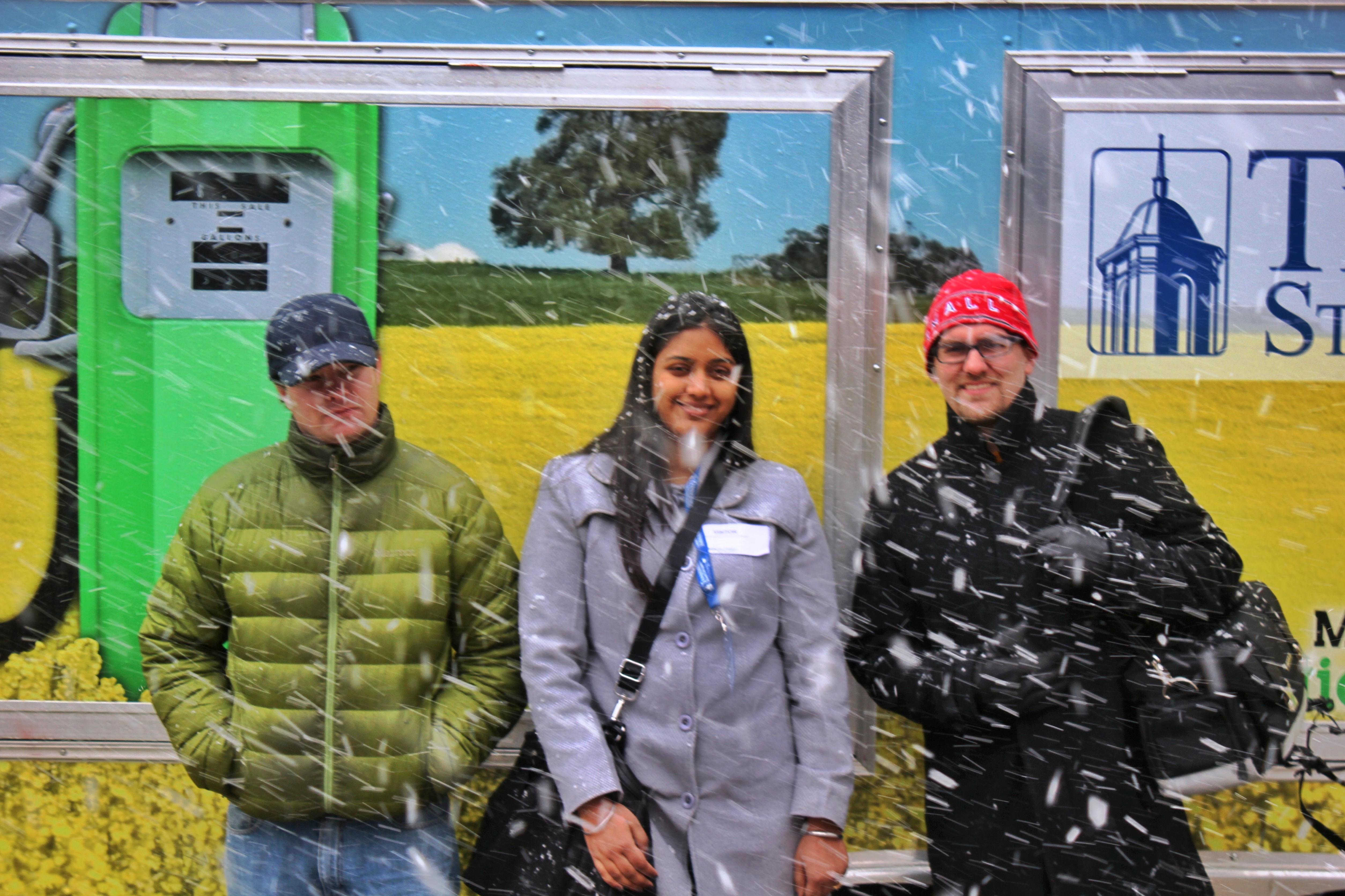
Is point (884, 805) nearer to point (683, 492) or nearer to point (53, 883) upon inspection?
point (683, 492)

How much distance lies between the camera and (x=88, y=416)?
2707mm

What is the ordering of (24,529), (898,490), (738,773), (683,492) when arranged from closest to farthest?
(738,773), (683,492), (898,490), (24,529)

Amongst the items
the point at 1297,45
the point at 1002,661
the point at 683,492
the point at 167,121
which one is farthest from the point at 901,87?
the point at 167,121

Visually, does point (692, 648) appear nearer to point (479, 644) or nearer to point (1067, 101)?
point (479, 644)

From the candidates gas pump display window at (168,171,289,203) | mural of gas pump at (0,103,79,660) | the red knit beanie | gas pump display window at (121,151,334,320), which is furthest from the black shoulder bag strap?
mural of gas pump at (0,103,79,660)

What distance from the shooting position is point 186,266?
269 cm

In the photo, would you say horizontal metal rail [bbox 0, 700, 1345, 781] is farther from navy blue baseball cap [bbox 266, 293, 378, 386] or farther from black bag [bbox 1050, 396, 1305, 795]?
navy blue baseball cap [bbox 266, 293, 378, 386]

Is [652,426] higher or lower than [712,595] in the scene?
higher

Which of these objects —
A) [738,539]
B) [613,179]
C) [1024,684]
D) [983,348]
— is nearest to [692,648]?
Answer: [738,539]

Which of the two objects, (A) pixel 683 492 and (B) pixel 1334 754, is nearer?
(A) pixel 683 492

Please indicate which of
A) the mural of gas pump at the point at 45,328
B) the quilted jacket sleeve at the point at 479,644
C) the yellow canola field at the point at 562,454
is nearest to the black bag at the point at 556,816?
the quilted jacket sleeve at the point at 479,644

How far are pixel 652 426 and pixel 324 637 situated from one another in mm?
900

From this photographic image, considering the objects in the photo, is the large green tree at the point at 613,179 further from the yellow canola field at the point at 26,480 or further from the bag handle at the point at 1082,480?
the yellow canola field at the point at 26,480

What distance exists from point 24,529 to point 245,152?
1159mm
